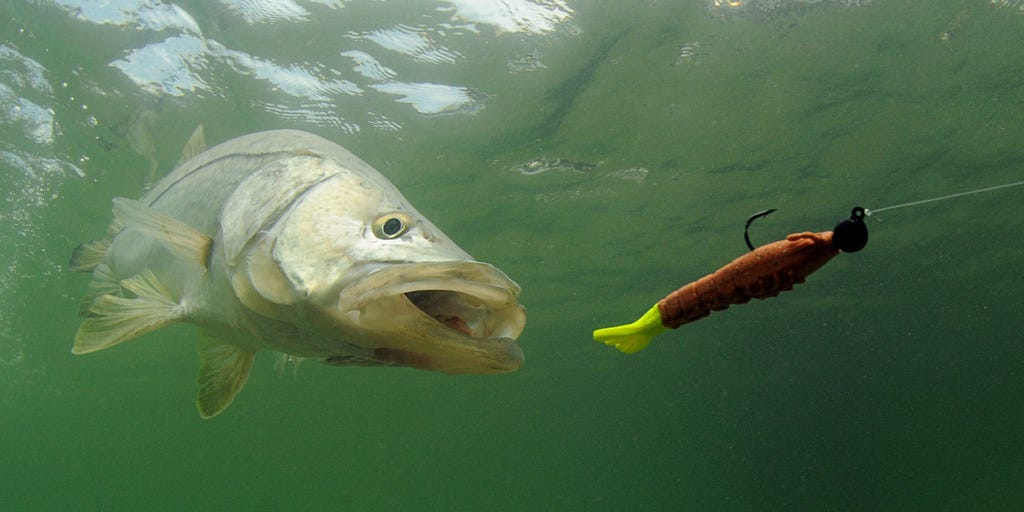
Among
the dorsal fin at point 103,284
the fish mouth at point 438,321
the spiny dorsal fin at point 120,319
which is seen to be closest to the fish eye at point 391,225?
the fish mouth at point 438,321

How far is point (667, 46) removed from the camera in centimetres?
1041

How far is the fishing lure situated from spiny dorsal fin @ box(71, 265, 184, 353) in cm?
290

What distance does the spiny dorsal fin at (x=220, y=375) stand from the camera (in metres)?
3.75

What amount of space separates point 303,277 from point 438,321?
68 centimetres

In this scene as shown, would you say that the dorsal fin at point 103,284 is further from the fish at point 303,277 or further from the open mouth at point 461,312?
the open mouth at point 461,312

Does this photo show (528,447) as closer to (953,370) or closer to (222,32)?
(953,370)

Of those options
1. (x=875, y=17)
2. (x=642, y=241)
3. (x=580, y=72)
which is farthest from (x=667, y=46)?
(x=642, y=241)

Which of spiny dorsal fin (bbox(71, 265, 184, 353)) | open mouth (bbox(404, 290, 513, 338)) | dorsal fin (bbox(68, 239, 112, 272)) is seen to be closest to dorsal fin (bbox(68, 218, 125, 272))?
dorsal fin (bbox(68, 239, 112, 272))

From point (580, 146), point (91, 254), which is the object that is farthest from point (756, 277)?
point (580, 146)

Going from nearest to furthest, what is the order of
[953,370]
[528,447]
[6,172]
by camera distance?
[6,172], [953,370], [528,447]

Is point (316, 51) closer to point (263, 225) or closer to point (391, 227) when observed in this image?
point (263, 225)

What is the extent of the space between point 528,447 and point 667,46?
7120cm

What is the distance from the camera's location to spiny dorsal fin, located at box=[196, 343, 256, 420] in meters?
3.75

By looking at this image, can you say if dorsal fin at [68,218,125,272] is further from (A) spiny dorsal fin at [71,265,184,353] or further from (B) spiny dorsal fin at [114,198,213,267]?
(B) spiny dorsal fin at [114,198,213,267]
